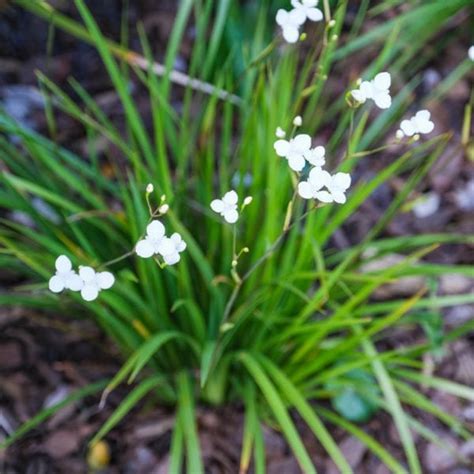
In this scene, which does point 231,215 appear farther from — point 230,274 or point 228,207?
point 230,274

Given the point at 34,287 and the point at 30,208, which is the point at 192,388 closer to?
the point at 34,287

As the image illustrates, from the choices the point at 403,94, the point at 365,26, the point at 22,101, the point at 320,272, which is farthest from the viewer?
the point at 365,26

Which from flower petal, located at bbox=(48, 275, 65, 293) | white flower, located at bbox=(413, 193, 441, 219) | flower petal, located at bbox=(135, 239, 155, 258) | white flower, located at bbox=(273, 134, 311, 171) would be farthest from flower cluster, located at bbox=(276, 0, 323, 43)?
white flower, located at bbox=(413, 193, 441, 219)

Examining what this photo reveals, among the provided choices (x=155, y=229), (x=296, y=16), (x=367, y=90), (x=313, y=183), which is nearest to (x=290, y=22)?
(x=296, y=16)

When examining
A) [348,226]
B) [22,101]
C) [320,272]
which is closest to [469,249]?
[348,226]

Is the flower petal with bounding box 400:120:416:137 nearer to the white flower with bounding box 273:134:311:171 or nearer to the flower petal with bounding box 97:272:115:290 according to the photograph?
the white flower with bounding box 273:134:311:171

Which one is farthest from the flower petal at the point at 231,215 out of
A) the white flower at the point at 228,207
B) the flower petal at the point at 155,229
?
the flower petal at the point at 155,229
